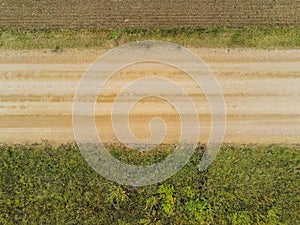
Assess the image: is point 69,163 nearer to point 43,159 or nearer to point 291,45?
point 43,159

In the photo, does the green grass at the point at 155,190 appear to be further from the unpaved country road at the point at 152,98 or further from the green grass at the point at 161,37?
the green grass at the point at 161,37

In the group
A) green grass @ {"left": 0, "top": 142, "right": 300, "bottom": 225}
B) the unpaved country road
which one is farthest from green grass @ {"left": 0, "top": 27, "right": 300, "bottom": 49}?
green grass @ {"left": 0, "top": 142, "right": 300, "bottom": 225}

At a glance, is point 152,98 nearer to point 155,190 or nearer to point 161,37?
point 161,37

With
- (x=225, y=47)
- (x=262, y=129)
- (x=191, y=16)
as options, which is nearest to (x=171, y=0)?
(x=191, y=16)

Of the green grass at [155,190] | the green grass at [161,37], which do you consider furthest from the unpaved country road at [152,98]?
the green grass at [155,190]

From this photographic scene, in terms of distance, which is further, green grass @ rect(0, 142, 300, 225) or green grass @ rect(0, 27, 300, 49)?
green grass @ rect(0, 27, 300, 49)

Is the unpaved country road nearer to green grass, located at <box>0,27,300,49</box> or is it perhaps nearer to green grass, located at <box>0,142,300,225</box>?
green grass, located at <box>0,27,300,49</box>
